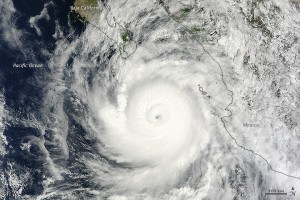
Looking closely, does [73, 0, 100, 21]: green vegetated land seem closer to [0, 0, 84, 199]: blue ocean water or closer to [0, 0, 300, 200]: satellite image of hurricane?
[0, 0, 300, 200]: satellite image of hurricane

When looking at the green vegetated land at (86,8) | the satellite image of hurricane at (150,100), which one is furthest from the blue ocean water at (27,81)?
the green vegetated land at (86,8)

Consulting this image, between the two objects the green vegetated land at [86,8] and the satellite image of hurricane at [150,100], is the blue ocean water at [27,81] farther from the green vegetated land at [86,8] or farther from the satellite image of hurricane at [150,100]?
the green vegetated land at [86,8]

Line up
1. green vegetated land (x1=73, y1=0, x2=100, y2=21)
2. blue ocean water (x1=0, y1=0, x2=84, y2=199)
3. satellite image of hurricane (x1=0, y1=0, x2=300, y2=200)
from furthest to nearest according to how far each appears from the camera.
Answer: blue ocean water (x1=0, y1=0, x2=84, y2=199) → green vegetated land (x1=73, y1=0, x2=100, y2=21) → satellite image of hurricane (x1=0, y1=0, x2=300, y2=200)

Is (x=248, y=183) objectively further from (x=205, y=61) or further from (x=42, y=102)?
(x=42, y=102)

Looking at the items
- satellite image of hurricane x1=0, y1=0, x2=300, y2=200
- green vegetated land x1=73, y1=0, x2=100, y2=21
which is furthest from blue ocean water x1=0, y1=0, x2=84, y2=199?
green vegetated land x1=73, y1=0, x2=100, y2=21

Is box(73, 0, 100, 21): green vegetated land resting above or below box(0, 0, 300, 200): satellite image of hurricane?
above

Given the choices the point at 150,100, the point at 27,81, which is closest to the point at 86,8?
the point at 27,81

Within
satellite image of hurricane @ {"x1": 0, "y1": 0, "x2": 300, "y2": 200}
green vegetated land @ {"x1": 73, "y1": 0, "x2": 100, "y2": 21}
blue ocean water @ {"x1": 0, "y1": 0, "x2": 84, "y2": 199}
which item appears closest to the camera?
satellite image of hurricane @ {"x1": 0, "y1": 0, "x2": 300, "y2": 200}

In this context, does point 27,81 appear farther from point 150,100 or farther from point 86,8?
point 150,100

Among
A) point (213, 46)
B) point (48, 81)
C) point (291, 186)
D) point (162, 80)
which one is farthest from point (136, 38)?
point (291, 186)
